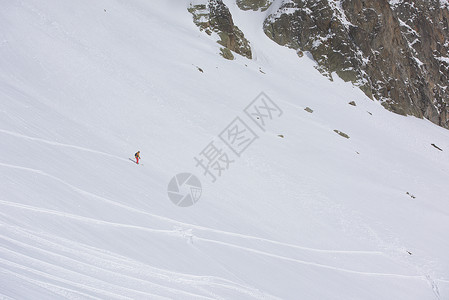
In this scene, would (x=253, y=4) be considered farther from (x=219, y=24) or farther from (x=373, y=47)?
(x=373, y=47)

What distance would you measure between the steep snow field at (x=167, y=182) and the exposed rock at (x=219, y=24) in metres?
5.35

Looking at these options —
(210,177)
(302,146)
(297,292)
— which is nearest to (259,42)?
(302,146)

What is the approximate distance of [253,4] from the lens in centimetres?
5259

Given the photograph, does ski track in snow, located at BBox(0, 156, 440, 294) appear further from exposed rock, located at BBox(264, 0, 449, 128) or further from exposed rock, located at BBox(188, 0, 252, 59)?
exposed rock, located at BBox(264, 0, 449, 128)

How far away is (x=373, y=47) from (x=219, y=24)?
2715cm

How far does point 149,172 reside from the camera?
43.7 feet

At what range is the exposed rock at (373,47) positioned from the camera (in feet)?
157

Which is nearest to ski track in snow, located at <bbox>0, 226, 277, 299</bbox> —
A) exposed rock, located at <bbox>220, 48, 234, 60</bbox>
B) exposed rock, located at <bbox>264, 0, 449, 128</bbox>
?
exposed rock, located at <bbox>220, 48, 234, 60</bbox>

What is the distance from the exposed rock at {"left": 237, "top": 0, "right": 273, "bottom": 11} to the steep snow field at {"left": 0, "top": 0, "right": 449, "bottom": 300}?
73.1 feet

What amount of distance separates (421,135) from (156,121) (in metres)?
35.8

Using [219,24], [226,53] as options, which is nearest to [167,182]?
[226,53]

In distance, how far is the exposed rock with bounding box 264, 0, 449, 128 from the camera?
1881 inches

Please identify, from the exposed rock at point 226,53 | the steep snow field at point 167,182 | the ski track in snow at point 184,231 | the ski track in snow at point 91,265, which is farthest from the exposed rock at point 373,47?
the ski track in snow at point 91,265

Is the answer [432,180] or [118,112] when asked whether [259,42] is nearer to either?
[432,180]
